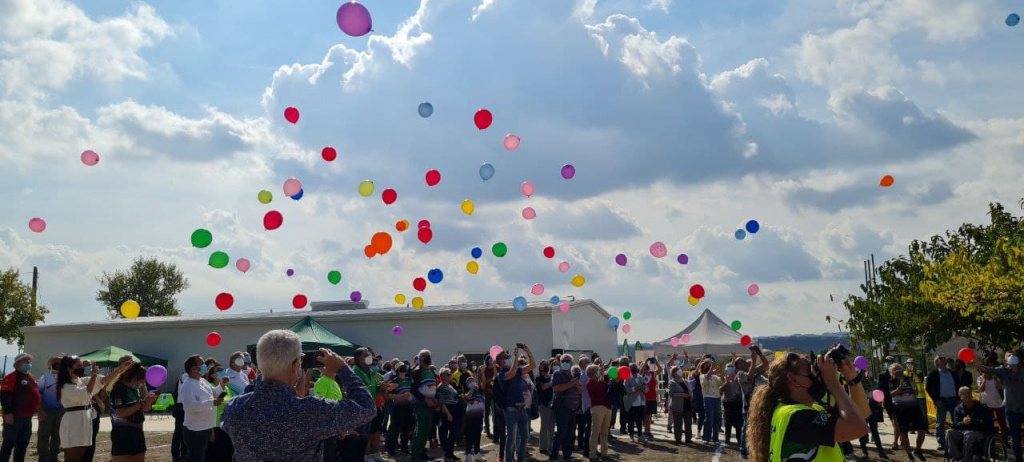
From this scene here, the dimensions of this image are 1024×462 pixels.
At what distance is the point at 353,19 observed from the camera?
8.80 metres

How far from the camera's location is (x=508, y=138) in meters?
14.5

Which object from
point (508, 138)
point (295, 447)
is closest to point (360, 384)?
point (295, 447)

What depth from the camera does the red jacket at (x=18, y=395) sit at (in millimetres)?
10375

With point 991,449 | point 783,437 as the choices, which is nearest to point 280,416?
point 783,437

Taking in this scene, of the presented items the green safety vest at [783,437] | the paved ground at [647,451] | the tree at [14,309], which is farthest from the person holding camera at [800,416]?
the tree at [14,309]

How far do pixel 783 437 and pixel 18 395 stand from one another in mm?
10042

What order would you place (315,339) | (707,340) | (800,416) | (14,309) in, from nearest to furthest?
(800,416), (315,339), (707,340), (14,309)

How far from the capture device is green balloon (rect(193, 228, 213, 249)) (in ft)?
41.3

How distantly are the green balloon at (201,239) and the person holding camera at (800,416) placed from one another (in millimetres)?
10371

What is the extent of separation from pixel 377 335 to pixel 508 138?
1620 cm

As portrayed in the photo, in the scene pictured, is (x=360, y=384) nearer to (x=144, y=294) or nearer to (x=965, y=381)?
(x=965, y=381)

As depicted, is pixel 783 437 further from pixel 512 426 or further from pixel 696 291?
pixel 696 291

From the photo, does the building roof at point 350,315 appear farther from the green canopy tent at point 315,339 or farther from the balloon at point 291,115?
the balloon at point 291,115

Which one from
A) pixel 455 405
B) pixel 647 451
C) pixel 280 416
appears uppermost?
pixel 280 416
